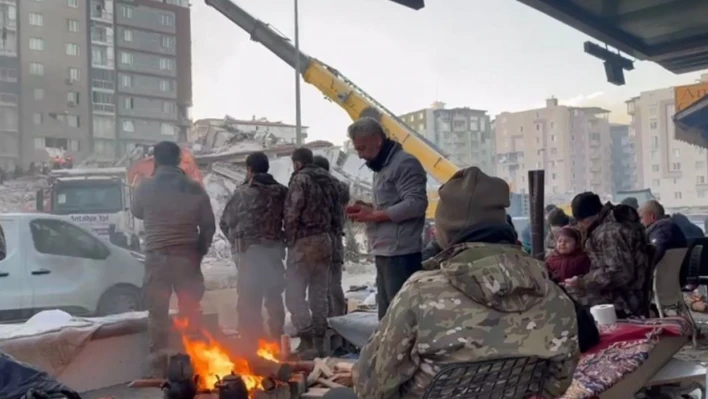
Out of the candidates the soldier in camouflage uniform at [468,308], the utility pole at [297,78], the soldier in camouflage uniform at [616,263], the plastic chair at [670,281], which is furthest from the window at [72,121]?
the soldier in camouflage uniform at [468,308]

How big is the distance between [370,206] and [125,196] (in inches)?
368

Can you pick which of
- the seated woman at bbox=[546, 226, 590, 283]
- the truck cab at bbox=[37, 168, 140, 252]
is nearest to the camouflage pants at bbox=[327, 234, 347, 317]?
the seated woman at bbox=[546, 226, 590, 283]

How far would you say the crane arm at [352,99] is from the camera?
14.4 m

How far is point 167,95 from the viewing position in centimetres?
1414

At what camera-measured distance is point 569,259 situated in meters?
5.34

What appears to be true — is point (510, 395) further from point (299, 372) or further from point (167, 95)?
point (167, 95)

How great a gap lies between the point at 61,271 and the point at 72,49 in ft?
18.9

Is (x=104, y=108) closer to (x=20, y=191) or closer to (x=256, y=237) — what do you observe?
(x=20, y=191)

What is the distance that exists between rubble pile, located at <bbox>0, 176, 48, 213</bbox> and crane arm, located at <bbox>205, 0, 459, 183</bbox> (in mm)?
5153

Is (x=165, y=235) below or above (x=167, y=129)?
below

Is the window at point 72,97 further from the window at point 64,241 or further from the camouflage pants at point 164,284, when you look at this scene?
the camouflage pants at point 164,284

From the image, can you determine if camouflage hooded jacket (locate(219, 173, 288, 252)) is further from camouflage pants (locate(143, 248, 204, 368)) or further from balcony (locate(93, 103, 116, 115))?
balcony (locate(93, 103, 116, 115))

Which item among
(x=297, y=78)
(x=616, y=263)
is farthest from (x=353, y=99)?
(x=616, y=263)

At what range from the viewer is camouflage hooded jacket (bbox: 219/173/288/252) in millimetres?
5719
